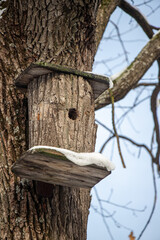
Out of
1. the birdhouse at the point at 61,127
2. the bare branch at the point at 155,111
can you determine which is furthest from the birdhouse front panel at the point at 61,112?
the bare branch at the point at 155,111

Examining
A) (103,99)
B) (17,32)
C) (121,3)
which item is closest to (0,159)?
(17,32)

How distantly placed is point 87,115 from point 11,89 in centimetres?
56

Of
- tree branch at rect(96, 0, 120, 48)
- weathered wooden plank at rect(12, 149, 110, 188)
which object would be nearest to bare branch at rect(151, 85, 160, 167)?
tree branch at rect(96, 0, 120, 48)

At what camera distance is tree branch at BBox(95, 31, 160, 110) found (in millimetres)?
3740

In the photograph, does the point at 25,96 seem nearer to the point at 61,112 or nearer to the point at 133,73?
the point at 61,112

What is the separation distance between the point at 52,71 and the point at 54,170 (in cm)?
62

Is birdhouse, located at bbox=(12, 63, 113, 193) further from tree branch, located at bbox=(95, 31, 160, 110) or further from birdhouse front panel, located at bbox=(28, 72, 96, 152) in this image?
tree branch, located at bbox=(95, 31, 160, 110)

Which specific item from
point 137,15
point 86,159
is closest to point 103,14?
point 137,15

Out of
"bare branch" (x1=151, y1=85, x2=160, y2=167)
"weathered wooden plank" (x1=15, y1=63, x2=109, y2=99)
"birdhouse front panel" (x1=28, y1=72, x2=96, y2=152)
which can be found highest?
"weathered wooden plank" (x1=15, y1=63, x2=109, y2=99)

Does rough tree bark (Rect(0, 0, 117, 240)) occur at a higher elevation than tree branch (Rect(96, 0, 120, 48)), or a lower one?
lower

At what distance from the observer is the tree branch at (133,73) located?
3.74 meters

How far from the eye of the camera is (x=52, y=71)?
7.27ft

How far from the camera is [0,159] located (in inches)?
88.0

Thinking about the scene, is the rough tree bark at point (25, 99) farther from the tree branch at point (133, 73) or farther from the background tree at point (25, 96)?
the tree branch at point (133, 73)
